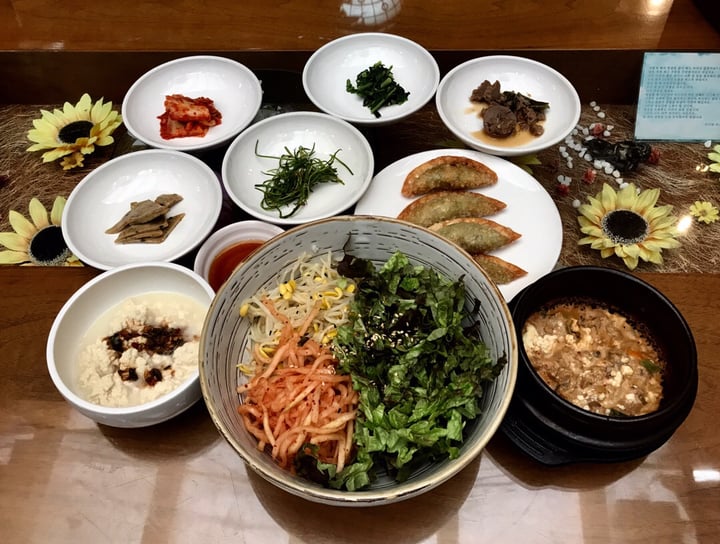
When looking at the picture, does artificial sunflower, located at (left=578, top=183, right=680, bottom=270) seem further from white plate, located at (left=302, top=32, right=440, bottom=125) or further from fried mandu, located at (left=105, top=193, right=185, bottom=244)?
fried mandu, located at (left=105, top=193, right=185, bottom=244)

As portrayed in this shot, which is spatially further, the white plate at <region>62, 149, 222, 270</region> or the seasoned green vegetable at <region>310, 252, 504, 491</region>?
the white plate at <region>62, 149, 222, 270</region>

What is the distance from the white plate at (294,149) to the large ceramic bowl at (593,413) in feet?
2.86

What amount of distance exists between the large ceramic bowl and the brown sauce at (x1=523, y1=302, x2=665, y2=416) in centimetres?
3

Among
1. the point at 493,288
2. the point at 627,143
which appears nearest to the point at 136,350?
the point at 493,288

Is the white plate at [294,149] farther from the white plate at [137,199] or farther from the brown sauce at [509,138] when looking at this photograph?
the brown sauce at [509,138]

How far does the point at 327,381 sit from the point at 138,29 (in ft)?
7.51

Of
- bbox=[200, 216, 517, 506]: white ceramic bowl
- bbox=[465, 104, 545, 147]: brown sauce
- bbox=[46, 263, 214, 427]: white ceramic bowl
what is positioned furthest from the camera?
bbox=[465, 104, 545, 147]: brown sauce

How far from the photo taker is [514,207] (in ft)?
7.18

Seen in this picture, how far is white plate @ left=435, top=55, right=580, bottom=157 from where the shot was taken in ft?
7.89

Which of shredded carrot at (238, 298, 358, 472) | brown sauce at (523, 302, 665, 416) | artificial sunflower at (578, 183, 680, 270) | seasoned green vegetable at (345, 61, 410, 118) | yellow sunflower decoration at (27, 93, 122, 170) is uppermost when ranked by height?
seasoned green vegetable at (345, 61, 410, 118)

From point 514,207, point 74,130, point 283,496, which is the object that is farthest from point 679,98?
point 74,130

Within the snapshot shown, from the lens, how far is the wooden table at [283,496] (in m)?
1.51

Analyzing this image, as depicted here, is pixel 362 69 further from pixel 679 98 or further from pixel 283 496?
pixel 283 496

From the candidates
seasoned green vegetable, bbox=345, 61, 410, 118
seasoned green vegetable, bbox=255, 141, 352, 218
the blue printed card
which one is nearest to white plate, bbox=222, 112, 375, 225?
seasoned green vegetable, bbox=255, 141, 352, 218
